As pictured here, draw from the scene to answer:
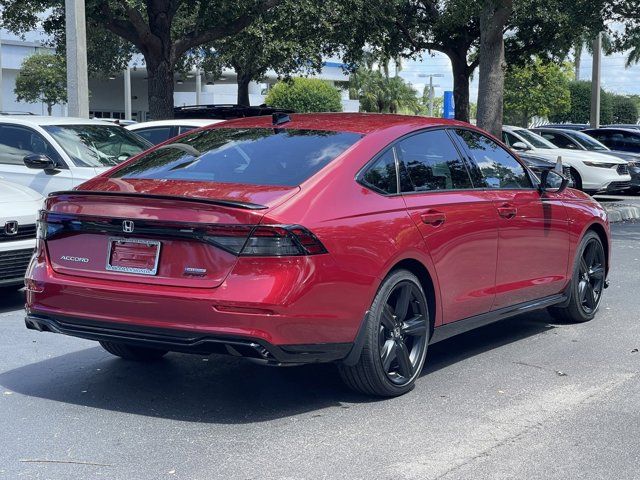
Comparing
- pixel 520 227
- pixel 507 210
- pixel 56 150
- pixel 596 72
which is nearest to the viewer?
pixel 507 210

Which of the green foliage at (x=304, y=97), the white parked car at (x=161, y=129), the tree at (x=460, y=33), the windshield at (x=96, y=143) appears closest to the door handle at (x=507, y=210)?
the windshield at (x=96, y=143)

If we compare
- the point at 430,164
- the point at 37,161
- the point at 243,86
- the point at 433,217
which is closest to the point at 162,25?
the point at 37,161

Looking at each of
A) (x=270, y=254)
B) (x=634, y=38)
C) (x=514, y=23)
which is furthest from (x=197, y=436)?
(x=514, y=23)

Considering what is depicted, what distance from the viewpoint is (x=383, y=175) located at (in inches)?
229

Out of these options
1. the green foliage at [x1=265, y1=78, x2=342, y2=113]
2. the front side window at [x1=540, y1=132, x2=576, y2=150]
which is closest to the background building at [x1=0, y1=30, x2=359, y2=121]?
the green foliage at [x1=265, y1=78, x2=342, y2=113]

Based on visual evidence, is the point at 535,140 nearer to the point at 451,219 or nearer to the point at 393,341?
the point at 451,219

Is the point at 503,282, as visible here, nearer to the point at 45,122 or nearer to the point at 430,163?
the point at 430,163

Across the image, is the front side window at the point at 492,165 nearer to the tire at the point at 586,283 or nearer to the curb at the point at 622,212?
the tire at the point at 586,283

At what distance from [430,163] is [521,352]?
1.74 m

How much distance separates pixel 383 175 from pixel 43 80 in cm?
4623

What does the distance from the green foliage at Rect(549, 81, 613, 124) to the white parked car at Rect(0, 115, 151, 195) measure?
53513mm

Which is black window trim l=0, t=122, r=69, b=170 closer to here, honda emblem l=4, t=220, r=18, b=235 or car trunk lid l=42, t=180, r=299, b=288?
honda emblem l=4, t=220, r=18, b=235

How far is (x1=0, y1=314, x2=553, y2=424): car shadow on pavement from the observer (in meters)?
5.51

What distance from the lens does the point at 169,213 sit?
16.7 ft
